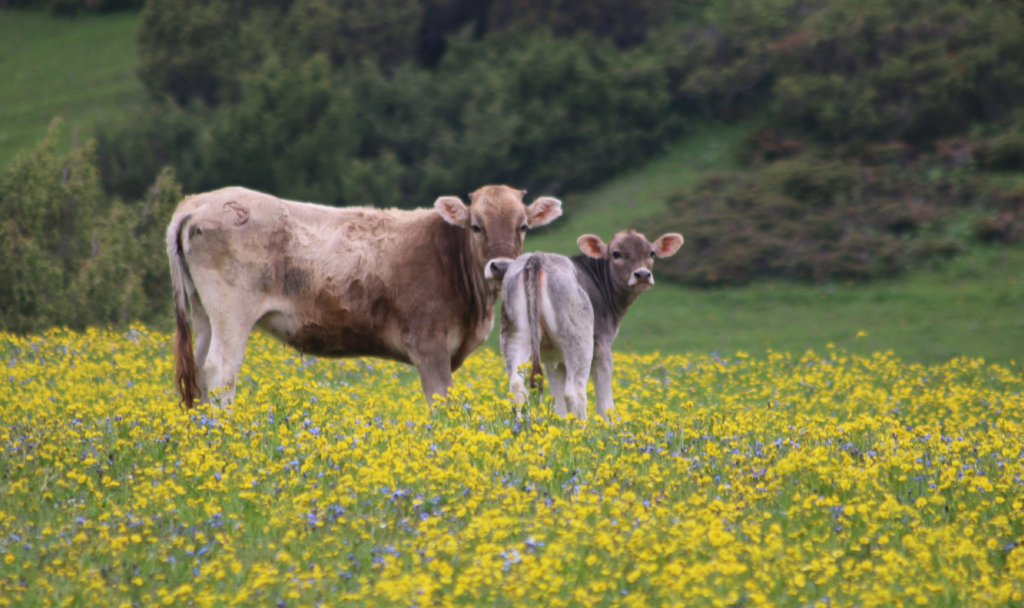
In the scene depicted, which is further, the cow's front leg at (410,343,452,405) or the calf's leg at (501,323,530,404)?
the cow's front leg at (410,343,452,405)

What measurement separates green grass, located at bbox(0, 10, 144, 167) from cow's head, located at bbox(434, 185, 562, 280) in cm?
4066

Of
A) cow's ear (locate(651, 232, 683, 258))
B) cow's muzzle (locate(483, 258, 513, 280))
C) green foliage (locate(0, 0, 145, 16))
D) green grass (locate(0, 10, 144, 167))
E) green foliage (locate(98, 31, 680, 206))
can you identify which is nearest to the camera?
cow's muzzle (locate(483, 258, 513, 280))

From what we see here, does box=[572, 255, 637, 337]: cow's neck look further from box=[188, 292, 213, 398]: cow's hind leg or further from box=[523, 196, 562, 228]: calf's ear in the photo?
box=[188, 292, 213, 398]: cow's hind leg

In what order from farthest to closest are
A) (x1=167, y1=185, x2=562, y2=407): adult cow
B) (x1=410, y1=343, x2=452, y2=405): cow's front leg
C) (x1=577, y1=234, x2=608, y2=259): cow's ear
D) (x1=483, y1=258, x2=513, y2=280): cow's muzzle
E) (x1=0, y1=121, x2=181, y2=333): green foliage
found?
(x1=0, y1=121, x2=181, y2=333): green foliage, (x1=577, y1=234, x2=608, y2=259): cow's ear, (x1=410, y1=343, x2=452, y2=405): cow's front leg, (x1=167, y1=185, x2=562, y2=407): adult cow, (x1=483, y1=258, x2=513, y2=280): cow's muzzle

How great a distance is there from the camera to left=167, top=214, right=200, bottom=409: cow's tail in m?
9.28

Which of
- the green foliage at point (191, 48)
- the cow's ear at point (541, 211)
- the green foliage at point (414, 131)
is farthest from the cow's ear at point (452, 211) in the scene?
the green foliage at point (191, 48)

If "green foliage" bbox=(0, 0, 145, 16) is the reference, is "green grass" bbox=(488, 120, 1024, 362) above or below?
below

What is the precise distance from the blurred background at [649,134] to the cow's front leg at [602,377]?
11.3 m

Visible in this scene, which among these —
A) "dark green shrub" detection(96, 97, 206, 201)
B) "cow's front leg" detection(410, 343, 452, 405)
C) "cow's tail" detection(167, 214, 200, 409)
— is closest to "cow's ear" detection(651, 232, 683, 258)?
"cow's front leg" detection(410, 343, 452, 405)

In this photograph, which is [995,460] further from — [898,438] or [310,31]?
[310,31]

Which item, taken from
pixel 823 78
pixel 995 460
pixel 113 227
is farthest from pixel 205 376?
pixel 823 78

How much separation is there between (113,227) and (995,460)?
16.2 meters

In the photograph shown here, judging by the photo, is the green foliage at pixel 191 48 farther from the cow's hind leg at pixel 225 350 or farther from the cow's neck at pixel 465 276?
the cow's hind leg at pixel 225 350

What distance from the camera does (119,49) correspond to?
59.4 meters
